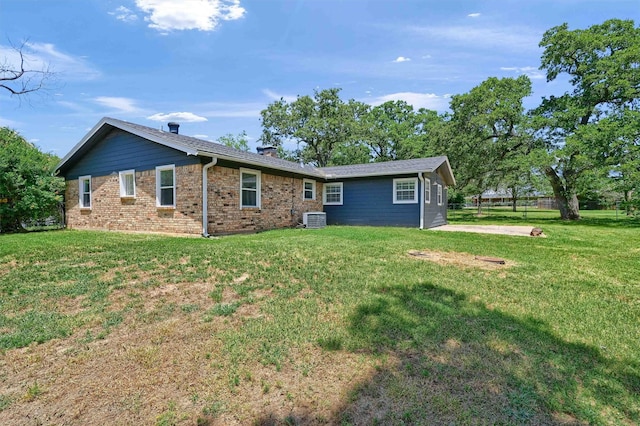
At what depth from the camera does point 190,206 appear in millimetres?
9594

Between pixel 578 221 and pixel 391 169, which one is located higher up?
pixel 391 169

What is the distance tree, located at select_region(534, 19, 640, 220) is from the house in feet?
28.3

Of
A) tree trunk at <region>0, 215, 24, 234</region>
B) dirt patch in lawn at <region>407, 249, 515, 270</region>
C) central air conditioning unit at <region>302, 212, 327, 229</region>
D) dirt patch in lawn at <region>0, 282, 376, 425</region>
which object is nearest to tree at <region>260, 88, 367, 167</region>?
central air conditioning unit at <region>302, 212, 327, 229</region>

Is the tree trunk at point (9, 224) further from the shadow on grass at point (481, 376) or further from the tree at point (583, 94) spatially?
the tree at point (583, 94)

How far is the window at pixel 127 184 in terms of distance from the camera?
11274 millimetres

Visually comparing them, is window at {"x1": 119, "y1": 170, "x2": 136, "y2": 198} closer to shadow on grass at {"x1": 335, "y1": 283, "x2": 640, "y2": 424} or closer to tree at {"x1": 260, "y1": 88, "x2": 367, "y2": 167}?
shadow on grass at {"x1": 335, "y1": 283, "x2": 640, "y2": 424}

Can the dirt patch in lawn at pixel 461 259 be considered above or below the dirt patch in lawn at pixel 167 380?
above

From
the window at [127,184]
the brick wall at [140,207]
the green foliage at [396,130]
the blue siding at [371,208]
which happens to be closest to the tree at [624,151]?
the blue siding at [371,208]

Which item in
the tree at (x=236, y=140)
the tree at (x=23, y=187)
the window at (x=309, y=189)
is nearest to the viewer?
the tree at (x=23, y=187)

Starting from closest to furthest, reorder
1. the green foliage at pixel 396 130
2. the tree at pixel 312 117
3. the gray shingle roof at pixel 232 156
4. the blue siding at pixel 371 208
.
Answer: the gray shingle roof at pixel 232 156 < the blue siding at pixel 371 208 < the green foliage at pixel 396 130 < the tree at pixel 312 117

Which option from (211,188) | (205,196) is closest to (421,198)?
(211,188)

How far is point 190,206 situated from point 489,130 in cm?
2062

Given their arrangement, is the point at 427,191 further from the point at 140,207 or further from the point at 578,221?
the point at 140,207

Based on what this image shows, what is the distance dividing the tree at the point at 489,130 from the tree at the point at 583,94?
1.53 meters
